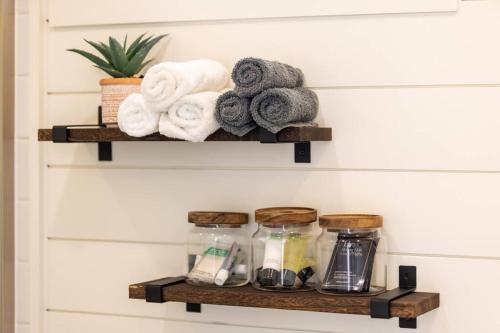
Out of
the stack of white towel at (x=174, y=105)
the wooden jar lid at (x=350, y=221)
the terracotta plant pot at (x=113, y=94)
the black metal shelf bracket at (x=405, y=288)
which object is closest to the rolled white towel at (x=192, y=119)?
the stack of white towel at (x=174, y=105)

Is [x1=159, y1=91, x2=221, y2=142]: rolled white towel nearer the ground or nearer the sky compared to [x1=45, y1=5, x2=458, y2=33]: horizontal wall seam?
nearer the ground

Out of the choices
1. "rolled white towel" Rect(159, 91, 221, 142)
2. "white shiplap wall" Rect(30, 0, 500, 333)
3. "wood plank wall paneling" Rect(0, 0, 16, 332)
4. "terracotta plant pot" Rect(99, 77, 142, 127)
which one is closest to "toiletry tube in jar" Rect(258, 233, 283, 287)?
"white shiplap wall" Rect(30, 0, 500, 333)

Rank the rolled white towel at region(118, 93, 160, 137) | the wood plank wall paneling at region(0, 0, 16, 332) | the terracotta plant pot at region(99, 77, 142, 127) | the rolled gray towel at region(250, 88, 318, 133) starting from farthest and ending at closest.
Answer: the wood plank wall paneling at region(0, 0, 16, 332) → the terracotta plant pot at region(99, 77, 142, 127) → the rolled white towel at region(118, 93, 160, 137) → the rolled gray towel at region(250, 88, 318, 133)

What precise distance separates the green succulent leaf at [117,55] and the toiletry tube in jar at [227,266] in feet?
1.45

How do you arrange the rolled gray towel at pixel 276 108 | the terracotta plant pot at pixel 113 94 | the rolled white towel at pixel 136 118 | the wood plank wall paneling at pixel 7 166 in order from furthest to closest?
the wood plank wall paneling at pixel 7 166 → the terracotta plant pot at pixel 113 94 → the rolled white towel at pixel 136 118 → the rolled gray towel at pixel 276 108

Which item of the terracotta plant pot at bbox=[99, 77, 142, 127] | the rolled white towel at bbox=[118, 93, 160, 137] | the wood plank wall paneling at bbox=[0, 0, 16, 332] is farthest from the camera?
the wood plank wall paneling at bbox=[0, 0, 16, 332]

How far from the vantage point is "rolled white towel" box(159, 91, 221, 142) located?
151 cm

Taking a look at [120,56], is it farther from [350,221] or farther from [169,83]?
[350,221]

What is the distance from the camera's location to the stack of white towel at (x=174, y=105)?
1519mm

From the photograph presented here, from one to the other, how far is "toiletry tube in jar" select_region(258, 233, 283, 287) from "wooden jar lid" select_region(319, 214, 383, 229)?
0.31ft

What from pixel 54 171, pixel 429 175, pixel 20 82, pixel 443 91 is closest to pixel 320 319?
pixel 429 175

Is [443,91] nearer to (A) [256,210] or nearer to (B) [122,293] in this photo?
(A) [256,210]

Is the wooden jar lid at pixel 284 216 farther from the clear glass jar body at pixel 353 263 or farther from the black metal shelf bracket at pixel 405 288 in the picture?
the black metal shelf bracket at pixel 405 288

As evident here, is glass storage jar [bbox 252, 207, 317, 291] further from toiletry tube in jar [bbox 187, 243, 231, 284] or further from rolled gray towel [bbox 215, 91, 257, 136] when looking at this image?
rolled gray towel [bbox 215, 91, 257, 136]
